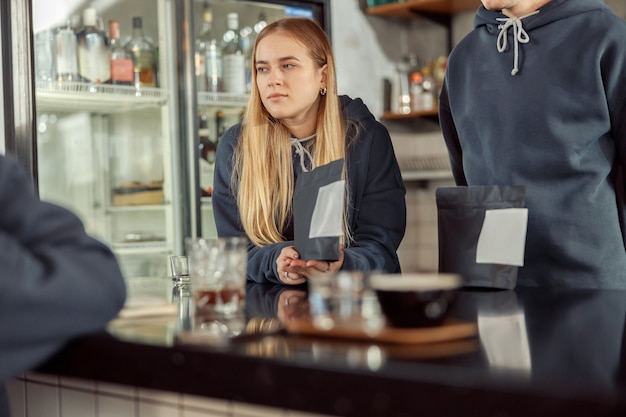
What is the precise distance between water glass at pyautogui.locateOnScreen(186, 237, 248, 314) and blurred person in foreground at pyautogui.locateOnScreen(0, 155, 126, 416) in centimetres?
12

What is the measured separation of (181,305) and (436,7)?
317 centimetres

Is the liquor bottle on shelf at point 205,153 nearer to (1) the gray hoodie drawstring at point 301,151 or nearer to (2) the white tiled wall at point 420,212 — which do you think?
(2) the white tiled wall at point 420,212

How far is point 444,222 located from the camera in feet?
5.76

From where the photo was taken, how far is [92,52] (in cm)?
357

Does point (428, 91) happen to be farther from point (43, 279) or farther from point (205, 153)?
point (43, 279)

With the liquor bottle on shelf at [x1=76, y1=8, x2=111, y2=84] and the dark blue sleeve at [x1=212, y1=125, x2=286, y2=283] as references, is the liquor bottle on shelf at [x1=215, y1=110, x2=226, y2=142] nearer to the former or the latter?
the liquor bottle on shelf at [x1=76, y1=8, x2=111, y2=84]

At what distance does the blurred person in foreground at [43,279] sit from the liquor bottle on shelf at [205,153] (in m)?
2.69

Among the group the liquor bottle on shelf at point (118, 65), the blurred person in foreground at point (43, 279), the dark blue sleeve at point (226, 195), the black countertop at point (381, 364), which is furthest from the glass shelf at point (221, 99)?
the blurred person in foreground at point (43, 279)

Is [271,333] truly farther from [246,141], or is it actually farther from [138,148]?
[138,148]

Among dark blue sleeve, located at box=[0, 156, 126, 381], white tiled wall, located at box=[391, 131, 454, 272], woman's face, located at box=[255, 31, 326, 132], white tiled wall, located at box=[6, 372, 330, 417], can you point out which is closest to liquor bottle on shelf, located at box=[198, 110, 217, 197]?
white tiled wall, located at box=[391, 131, 454, 272]

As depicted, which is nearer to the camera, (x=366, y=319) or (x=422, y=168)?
(x=366, y=319)

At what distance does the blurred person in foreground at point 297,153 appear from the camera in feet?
6.86

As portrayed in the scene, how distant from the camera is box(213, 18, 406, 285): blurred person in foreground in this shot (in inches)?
82.4

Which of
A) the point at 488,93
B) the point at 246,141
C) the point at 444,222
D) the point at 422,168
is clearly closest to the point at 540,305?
the point at 444,222
